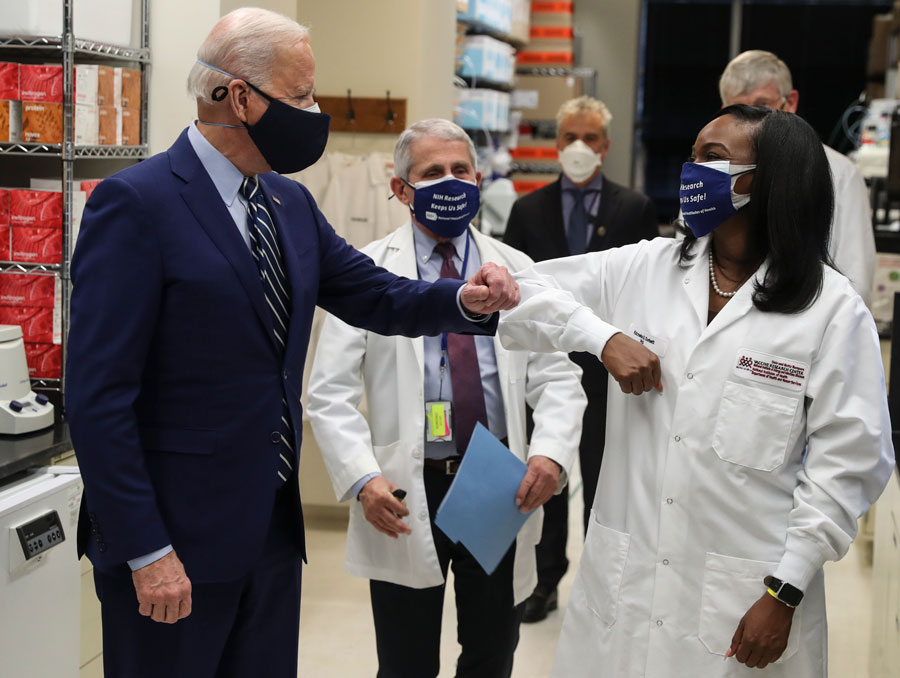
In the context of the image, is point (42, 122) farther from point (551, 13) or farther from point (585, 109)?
point (551, 13)

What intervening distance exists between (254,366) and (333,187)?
9.69 ft

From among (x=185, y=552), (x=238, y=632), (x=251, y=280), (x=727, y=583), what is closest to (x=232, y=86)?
(x=251, y=280)

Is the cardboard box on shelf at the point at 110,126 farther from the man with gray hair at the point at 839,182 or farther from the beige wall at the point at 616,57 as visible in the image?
the beige wall at the point at 616,57

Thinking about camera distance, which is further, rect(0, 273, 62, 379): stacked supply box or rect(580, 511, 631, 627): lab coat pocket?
rect(0, 273, 62, 379): stacked supply box

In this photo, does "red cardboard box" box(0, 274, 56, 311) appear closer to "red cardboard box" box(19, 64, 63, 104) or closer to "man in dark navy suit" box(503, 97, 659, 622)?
"red cardboard box" box(19, 64, 63, 104)

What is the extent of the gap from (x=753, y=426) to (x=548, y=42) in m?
7.04

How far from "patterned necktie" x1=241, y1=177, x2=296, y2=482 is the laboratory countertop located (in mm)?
992

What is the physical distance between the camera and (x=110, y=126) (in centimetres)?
303

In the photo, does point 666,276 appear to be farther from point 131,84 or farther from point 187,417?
point 131,84

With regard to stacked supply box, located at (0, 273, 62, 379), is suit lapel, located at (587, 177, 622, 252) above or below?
above

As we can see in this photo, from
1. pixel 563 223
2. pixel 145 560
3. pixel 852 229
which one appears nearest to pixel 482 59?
pixel 563 223

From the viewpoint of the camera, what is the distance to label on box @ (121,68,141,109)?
3.07 metres

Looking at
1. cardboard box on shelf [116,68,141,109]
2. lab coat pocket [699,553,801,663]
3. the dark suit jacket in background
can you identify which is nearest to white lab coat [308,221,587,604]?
lab coat pocket [699,553,801,663]

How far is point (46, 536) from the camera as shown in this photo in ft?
8.02
